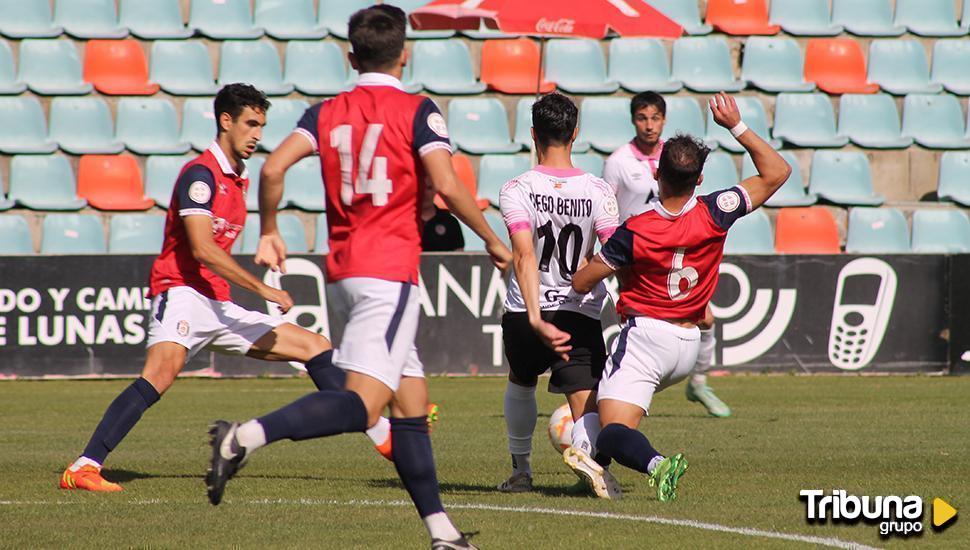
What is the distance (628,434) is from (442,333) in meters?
7.35

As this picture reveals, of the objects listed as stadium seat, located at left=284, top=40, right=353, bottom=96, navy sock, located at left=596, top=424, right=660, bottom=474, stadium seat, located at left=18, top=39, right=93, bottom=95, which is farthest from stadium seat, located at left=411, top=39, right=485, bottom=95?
navy sock, located at left=596, top=424, right=660, bottom=474

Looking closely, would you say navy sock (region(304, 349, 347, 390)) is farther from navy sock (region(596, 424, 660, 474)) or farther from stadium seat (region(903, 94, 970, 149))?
stadium seat (region(903, 94, 970, 149))

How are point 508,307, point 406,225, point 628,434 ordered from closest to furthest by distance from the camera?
1. point 406,225
2. point 628,434
3. point 508,307

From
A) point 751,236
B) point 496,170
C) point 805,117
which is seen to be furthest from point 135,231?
point 805,117

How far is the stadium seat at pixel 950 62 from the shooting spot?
17.2m

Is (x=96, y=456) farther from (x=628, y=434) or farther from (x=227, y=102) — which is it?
(x=628, y=434)

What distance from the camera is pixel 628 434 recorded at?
6.04 metres

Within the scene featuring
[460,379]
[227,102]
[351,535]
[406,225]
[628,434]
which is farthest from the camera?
[460,379]

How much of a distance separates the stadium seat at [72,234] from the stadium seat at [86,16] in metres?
3.28

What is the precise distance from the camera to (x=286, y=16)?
17.4 metres

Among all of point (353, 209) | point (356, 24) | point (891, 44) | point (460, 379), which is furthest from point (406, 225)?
point (891, 44)

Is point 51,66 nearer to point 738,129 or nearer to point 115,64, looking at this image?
point 115,64

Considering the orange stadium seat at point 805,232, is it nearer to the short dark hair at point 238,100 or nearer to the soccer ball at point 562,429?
the soccer ball at point 562,429

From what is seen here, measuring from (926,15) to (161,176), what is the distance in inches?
402
